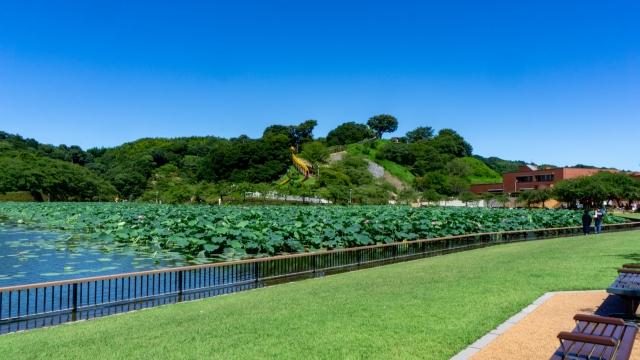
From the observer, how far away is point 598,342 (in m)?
3.62

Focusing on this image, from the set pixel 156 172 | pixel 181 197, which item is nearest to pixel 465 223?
pixel 181 197

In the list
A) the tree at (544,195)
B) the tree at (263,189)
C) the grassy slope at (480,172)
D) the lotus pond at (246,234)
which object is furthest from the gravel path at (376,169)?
the lotus pond at (246,234)

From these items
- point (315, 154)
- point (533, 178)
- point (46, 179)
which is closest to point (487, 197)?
point (533, 178)

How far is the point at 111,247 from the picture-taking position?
17484 mm

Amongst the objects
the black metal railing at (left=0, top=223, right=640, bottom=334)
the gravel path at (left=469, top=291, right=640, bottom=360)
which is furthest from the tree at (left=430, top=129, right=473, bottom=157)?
the gravel path at (left=469, top=291, right=640, bottom=360)

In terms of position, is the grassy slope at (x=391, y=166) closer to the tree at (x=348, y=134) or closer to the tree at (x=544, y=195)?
the tree at (x=348, y=134)

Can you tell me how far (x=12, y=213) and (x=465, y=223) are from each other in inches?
1313

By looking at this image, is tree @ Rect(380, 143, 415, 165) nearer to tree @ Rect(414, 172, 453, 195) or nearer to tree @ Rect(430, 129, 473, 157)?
tree @ Rect(414, 172, 453, 195)

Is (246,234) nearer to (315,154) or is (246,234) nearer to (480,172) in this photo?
(315,154)

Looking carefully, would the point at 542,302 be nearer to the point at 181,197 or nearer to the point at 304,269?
the point at 304,269

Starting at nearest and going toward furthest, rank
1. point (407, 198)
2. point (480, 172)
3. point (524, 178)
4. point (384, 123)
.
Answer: point (407, 198), point (524, 178), point (480, 172), point (384, 123)

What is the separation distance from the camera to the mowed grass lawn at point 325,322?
4812 millimetres

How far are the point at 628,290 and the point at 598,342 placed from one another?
2307 millimetres

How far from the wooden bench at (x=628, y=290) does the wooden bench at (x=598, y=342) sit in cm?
138
